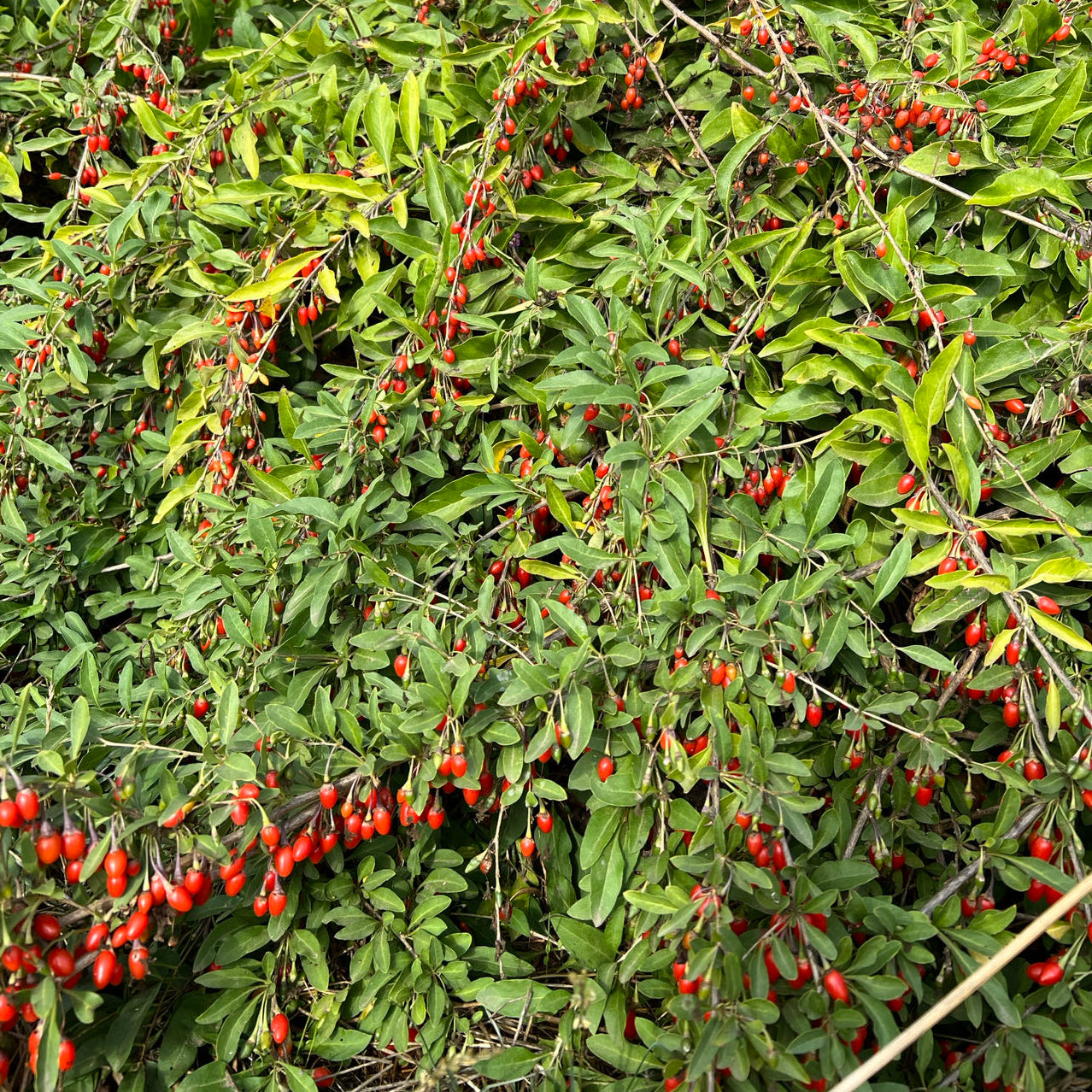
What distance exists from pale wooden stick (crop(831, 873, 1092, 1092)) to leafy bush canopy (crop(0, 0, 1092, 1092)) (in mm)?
119

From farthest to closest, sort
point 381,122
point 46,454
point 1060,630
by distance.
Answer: point 46,454
point 381,122
point 1060,630

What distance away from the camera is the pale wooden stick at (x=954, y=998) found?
1.61 m

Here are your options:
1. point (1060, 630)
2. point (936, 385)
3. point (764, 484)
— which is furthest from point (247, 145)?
point (1060, 630)

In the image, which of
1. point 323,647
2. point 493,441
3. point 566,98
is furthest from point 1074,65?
point 323,647

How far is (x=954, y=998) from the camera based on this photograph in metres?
1.67

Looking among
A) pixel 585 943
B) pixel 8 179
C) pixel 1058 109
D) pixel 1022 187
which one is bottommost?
pixel 585 943

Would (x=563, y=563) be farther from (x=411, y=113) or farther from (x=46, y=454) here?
(x=46, y=454)

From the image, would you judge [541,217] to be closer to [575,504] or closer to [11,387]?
[575,504]

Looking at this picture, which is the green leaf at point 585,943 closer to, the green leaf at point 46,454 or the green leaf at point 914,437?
the green leaf at point 914,437

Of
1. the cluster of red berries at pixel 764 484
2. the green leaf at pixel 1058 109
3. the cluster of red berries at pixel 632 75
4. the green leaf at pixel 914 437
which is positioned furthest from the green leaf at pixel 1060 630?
the cluster of red berries at pixel 632 75

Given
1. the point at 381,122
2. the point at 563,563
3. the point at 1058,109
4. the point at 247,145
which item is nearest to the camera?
the point at 563,563

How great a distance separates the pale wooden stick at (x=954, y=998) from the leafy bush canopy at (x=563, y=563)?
0.39 feet

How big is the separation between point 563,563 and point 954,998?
120 centimetres

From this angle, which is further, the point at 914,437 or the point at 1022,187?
the point at 1022,187
